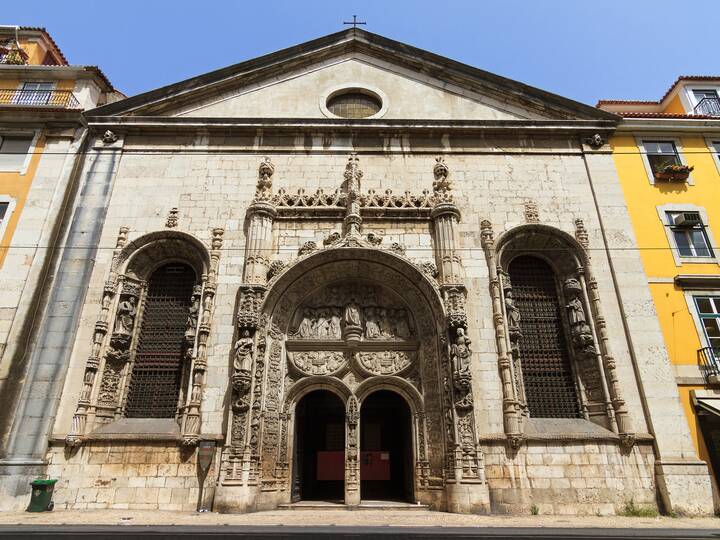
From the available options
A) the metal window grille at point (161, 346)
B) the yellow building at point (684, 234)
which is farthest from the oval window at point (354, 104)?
the yellow building at point (684, 234)

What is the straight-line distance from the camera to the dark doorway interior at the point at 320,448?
1295 cm

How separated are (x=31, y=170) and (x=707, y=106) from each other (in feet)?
83.3

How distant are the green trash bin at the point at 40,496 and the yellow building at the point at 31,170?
257 cm

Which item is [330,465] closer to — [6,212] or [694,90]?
[6,212]

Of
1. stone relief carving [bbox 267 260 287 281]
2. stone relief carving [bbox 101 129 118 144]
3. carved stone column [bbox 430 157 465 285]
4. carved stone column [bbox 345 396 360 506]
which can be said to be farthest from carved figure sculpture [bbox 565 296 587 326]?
stone relief carving [bbox 101 129 118 144]

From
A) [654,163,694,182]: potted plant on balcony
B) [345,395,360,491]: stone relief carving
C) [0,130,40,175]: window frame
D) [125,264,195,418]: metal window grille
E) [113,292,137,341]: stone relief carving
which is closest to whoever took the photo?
[345,395,360,491]: stone relief carving

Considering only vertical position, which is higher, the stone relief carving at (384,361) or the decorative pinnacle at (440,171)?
the decorative pinnacle at (440,171)

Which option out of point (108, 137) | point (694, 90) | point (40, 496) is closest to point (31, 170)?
point (108, 137)

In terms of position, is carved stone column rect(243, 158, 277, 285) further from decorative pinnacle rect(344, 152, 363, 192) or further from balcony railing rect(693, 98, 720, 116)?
balcony railing rect(693, 98, 720, 116)

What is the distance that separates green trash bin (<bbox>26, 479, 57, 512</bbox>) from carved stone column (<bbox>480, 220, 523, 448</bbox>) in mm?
11468

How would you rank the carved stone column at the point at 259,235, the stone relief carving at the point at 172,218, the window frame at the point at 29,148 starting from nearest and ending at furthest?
1. the carved stone column at the point at 259,235
2. the stone relief carving at the point at 172,218
3. the window frame at the point at 29,148

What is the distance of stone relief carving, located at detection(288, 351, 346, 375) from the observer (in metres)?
12.9

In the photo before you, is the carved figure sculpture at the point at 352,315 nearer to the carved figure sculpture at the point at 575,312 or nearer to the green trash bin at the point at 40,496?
the carved figure sculpture at the point at 575,312

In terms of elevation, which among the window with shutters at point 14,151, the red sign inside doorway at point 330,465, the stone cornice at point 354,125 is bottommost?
the red sign inside doorway at point 330,465
